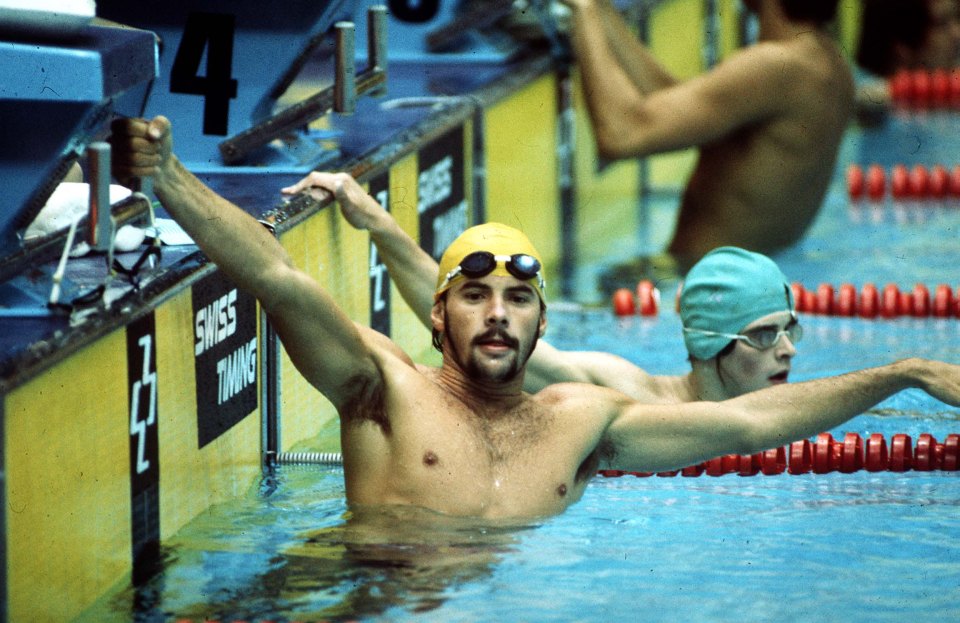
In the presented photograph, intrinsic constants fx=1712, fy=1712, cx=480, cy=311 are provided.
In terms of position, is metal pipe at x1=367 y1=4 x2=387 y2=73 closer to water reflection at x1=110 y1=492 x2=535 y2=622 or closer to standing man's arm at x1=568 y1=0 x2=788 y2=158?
standing man's arm at x1=568 y1=0 x2=788 y2=158

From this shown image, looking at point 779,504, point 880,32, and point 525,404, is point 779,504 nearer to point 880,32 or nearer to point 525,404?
point 525,404

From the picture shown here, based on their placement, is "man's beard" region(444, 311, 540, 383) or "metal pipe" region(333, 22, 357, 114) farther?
"metal pipe" region(333, 22, 357, 114)

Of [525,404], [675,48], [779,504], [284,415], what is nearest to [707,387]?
[779,504]

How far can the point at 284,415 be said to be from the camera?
405 cm

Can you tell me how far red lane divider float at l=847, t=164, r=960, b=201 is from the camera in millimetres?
7969

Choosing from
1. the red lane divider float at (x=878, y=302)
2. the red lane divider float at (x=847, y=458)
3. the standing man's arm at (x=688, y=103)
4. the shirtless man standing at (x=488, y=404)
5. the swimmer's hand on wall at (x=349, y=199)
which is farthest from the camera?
the standing man's arm at (x=688, y=103)

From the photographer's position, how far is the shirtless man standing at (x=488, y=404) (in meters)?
3.18

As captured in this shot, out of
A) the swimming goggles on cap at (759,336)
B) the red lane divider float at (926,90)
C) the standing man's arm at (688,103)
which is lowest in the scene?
the red lane divider float at (926,90)

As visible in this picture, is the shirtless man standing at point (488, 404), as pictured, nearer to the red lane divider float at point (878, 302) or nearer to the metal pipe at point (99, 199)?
the metal pipe at point (99, 199)

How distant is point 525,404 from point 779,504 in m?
0.78

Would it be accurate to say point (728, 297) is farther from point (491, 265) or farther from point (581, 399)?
point (491, 265)

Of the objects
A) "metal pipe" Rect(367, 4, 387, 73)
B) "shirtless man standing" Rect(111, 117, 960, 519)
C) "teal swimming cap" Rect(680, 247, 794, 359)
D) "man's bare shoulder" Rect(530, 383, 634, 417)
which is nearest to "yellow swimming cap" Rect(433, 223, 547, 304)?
"shirtless man standing" Rect(111, 117, 960, 519)

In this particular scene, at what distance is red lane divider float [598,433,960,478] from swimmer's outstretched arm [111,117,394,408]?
123 cm

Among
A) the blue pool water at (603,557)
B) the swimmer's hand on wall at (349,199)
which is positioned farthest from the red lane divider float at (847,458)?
the swimmer's hand on wall at (349,199)
